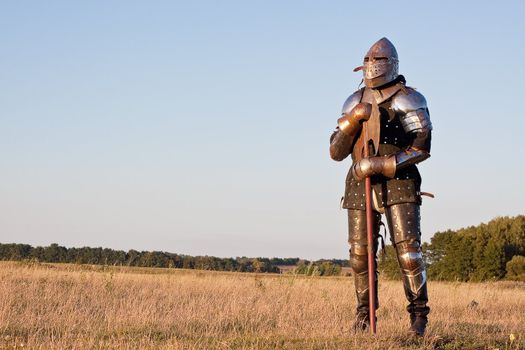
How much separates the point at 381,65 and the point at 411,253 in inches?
77.1

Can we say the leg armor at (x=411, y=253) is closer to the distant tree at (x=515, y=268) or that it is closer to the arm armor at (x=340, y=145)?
the arm armor at (x=340, y=145)

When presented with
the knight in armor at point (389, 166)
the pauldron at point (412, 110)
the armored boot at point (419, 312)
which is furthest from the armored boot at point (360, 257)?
the pauldron at point (412, 110)

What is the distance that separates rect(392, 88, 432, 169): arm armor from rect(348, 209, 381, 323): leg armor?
2.68 ft

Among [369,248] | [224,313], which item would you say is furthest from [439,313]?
[369,248]

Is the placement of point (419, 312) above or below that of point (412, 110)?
below

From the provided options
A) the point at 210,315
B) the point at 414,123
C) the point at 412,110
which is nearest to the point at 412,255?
the point at 414,123

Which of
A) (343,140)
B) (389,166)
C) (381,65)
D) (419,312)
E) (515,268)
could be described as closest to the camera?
(389,166)

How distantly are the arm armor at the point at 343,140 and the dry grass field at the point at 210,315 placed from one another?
6.14 ft

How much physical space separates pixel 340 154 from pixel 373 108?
27.7 inches

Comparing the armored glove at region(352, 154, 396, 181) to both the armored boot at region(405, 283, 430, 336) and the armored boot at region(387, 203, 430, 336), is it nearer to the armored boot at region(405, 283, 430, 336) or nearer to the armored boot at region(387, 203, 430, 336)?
the armored boot at region(387, 203, 430, 336)

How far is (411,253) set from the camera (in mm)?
7645

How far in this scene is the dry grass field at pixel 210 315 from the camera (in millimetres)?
6918

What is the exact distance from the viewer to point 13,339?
23.8ft

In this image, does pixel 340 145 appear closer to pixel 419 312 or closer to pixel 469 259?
pixel 419 312
